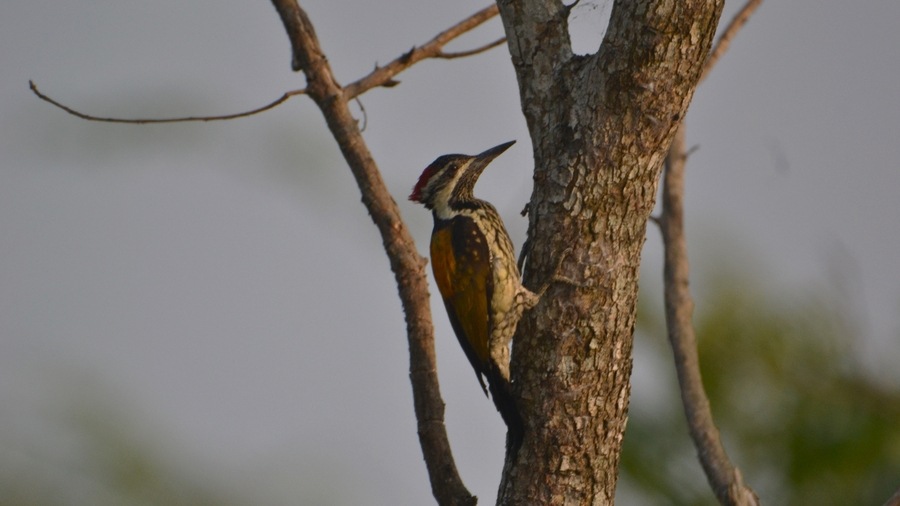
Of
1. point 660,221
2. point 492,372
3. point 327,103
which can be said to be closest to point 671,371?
point 660,221

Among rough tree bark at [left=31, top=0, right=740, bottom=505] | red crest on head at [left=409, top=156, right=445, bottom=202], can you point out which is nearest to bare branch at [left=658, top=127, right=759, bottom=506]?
rough tree bark at [left=31, top=0, right=740, bottom=505]

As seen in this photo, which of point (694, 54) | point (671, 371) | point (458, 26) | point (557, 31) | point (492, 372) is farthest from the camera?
point (671, 371)

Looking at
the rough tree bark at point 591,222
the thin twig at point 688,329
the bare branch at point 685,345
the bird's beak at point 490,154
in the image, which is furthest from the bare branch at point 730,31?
the rough tree bark at point 591,222

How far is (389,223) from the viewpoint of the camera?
12.8ft

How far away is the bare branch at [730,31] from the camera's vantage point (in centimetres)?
501

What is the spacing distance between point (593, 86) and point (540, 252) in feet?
1.93

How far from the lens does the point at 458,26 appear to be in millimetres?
4605

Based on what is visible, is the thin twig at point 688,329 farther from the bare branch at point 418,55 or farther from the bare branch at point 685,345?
the bare branch at point 418,55

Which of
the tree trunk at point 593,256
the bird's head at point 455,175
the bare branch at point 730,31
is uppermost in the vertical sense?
the bare branch at point 730,31

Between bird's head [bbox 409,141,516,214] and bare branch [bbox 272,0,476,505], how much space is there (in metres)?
0.98

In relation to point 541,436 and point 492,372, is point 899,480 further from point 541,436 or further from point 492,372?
point 541,436

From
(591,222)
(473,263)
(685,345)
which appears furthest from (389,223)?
(685,345)

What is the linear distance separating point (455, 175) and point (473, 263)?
69 centimetres

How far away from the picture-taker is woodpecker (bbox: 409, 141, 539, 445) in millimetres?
4137
